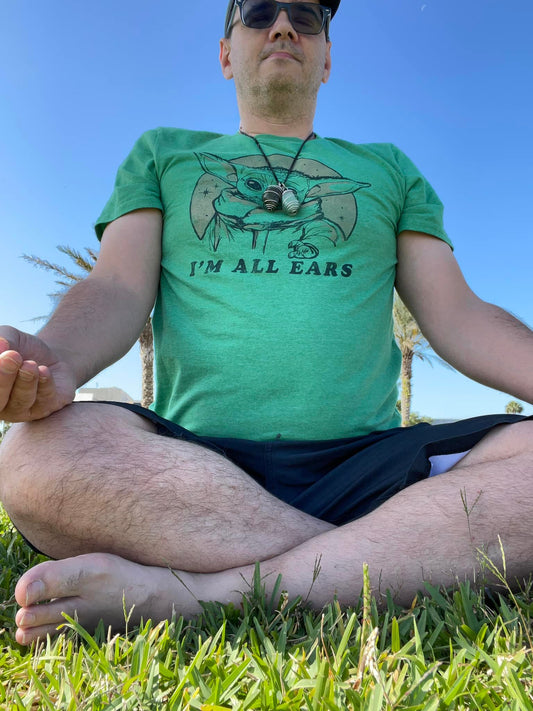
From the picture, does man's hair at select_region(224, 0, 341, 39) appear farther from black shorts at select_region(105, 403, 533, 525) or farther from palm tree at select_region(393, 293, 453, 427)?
palm tree at select_region(393, 293, 453, 427)

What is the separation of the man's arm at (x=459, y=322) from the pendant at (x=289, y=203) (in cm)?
61

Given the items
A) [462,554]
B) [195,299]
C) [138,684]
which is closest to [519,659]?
[462,554]

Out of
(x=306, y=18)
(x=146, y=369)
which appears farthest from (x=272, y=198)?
(x=146, y=369)

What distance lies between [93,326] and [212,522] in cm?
88

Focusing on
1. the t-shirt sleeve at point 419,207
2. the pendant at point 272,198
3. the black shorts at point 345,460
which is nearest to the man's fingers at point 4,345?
the black shorts at point 345,460

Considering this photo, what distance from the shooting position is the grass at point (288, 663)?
Result: 920mm

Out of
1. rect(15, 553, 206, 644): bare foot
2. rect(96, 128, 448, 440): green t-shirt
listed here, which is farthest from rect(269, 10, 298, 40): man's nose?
rect(15, 553, 206, 644): bare foot

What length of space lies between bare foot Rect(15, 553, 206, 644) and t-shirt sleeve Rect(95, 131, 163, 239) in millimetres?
1646

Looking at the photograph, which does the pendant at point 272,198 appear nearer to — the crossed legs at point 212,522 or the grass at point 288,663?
the crossed legs at point 212,522

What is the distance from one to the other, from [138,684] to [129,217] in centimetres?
199

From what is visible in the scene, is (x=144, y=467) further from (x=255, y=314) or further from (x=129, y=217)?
(x=129, y=217)

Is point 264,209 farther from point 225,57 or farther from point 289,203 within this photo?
point 225,57

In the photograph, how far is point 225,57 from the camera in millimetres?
3352

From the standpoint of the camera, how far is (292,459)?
6.59ft
